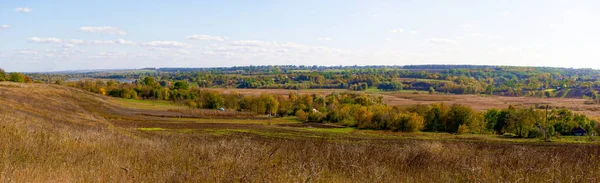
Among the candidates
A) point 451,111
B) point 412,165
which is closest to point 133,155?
point 412,165

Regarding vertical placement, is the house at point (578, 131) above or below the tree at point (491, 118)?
below

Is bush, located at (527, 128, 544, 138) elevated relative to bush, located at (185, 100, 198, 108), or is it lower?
lower

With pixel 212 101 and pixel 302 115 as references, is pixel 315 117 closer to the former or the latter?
pixel 302 115

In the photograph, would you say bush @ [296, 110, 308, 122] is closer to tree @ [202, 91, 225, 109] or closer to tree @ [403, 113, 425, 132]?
tree @ [202, 91, 225, 109]

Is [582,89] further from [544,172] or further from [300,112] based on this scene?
[544,172]

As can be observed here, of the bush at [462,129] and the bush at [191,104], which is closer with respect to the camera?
the bush at [462,129]

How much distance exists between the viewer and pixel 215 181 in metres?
6.20

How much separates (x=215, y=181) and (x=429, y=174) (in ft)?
12.8

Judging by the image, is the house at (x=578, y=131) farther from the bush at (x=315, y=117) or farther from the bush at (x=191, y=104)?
the bush at (x=191, y=104)

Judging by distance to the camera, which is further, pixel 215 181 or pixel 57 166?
pixel 57 166

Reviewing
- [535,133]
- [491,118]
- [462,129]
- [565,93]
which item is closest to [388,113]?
[462,129]

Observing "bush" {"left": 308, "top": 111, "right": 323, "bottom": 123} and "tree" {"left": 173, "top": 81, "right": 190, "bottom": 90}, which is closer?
"bush" {"left": 308, "top": 111, "right": 323, "bottom": 123}

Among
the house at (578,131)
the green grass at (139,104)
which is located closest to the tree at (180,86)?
the green grass at (139,104)

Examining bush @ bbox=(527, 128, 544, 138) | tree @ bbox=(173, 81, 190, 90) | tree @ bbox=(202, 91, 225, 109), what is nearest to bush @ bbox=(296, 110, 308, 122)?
tree @ bbox=(202, 91, 225, 109)
